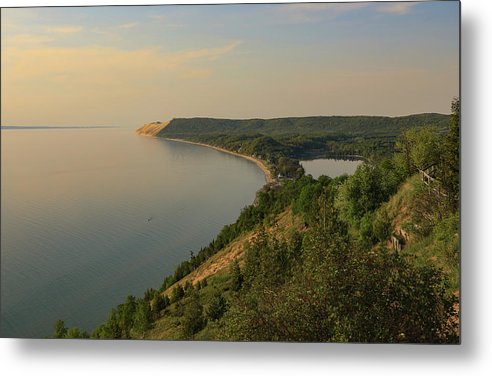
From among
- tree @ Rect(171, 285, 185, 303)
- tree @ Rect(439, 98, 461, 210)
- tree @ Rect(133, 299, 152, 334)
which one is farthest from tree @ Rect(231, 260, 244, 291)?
tree @ Rect(439, 98, 461, 210)

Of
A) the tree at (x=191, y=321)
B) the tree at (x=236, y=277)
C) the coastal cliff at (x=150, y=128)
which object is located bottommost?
the tree at (x=191, y=321)

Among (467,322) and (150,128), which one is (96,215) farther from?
(467,322)

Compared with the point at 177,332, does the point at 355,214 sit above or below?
above

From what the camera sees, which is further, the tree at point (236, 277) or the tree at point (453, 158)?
the tree at point (236, 277)

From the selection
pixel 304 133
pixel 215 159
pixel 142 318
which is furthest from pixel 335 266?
pixel 142 318

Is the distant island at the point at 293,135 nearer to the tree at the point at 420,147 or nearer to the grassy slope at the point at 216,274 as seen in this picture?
the tree at the point at 420,147

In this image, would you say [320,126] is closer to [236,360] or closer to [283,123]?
[283,123]

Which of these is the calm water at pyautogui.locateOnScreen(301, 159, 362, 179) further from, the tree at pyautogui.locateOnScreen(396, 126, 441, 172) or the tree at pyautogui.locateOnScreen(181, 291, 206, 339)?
the tree at pyautogui.locateOnScreen(181, 291, 206, 339)

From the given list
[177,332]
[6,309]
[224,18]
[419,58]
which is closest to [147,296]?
[177,332]

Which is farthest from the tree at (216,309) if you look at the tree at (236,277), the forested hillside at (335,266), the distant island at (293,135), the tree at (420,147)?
the tree at (420,147)
